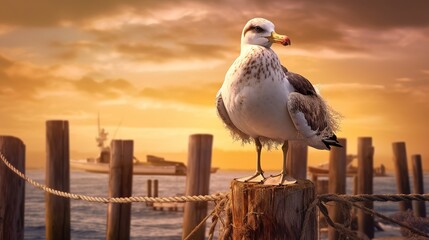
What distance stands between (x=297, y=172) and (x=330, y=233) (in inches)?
106

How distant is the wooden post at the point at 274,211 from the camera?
3.48 m

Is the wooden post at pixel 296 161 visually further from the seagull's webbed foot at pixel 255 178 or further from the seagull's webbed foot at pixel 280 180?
the seagull's webbed foot at pixel 280 180

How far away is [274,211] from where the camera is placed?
3.48 m

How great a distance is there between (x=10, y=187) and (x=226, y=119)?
4.50 meters

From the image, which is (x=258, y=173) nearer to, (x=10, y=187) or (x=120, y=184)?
(x=10, y=187)

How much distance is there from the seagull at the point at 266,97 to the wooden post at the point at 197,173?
3.66 m

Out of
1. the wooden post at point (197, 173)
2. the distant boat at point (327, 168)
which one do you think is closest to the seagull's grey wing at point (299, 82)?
the wooden post at point (197, 173)

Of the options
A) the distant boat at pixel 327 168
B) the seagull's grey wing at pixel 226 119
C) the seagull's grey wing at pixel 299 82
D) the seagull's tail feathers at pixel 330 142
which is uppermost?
the distant boat at pixel 327 168

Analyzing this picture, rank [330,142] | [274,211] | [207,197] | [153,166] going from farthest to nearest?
[153,166] < [330,142] < [207,197] < [274,211]

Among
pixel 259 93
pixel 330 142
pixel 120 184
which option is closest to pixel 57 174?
pixel 120 184

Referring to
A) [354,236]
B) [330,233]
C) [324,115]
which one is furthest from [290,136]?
[330,233]

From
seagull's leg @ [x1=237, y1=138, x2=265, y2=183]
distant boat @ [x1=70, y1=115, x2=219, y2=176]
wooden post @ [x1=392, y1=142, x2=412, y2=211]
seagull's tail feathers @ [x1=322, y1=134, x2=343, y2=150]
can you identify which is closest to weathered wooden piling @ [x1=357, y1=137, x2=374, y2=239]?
wooden post @ [x1=392, y1=142, x2=412, y2=211]

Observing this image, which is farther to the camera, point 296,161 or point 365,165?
point 365,165

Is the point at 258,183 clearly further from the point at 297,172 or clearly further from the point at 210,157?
the point at 297,172
